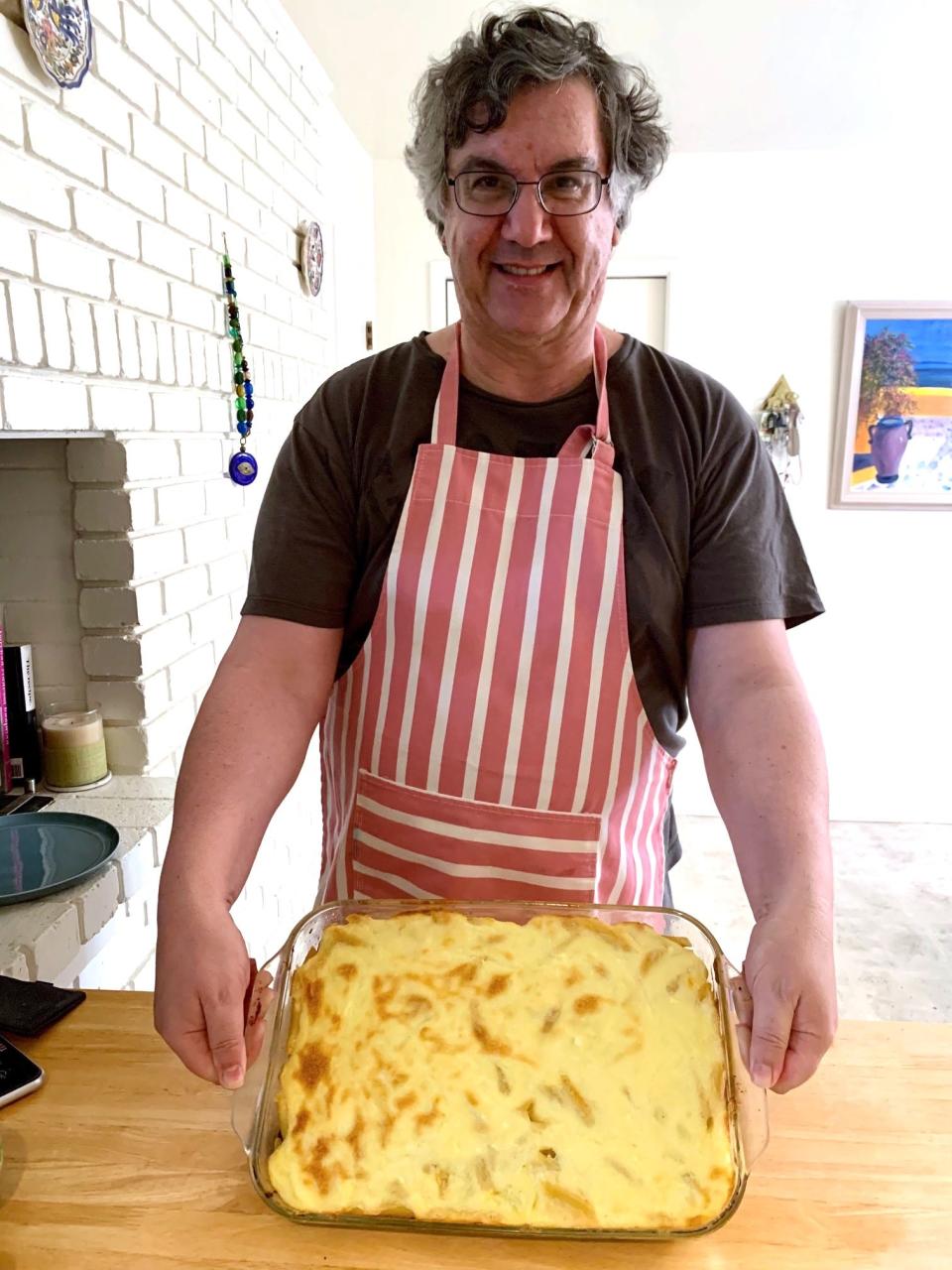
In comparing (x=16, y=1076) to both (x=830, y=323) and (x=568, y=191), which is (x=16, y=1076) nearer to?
(x=568, y=191)

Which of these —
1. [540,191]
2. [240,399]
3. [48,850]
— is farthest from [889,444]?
[48,850]

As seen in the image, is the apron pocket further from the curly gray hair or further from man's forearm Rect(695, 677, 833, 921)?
the curly gray hair

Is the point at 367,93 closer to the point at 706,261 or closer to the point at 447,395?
the point at 706,261

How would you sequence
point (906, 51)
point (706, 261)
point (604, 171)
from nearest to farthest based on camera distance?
point (604, 171) → point (906, 51) → point (706, 261)

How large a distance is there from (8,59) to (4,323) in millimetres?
308

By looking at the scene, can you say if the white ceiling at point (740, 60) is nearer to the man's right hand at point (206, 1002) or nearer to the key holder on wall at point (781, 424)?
the key holder on wall at point (781, 424)

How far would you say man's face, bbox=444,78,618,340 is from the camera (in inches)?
36.4

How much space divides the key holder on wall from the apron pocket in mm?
2881

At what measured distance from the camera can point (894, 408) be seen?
11.7ft

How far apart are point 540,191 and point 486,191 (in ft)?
0.19

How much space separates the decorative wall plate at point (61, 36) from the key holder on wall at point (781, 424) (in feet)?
9.08

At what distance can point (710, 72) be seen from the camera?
2730 millimetres

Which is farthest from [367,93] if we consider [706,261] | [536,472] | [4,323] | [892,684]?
[892,684]

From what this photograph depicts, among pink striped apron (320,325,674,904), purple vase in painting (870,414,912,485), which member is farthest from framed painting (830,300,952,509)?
pink striped apron (320,325,674,904)
